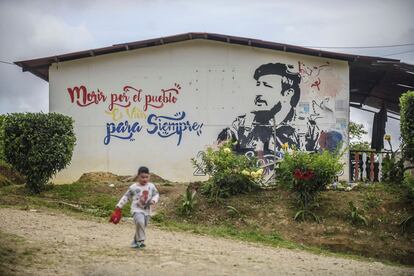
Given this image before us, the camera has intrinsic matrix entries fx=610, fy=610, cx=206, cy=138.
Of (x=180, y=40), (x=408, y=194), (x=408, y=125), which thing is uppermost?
(x=180, y=40)


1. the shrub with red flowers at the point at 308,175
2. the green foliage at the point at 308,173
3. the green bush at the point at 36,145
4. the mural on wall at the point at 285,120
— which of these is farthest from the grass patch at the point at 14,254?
the mural on wall at the point at 285,120

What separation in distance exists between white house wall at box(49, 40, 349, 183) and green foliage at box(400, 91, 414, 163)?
14.0ft

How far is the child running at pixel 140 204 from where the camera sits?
A: 388 inches

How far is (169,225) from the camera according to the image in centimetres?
1328

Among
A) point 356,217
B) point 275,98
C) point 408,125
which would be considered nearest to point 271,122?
point 275,98

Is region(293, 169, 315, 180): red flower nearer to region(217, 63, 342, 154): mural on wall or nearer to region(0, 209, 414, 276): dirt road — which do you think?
region(0, 209, 414, 276): dirt road

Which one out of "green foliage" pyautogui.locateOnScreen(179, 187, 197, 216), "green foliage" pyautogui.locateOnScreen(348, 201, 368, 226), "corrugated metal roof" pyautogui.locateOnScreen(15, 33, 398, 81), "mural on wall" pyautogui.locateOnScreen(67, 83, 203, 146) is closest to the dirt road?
"green foliage" pyautogui.locateOnScreen(179, 187, 197, 216)

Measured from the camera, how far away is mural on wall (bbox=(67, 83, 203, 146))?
62.9 ft

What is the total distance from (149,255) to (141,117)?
10.3 meters

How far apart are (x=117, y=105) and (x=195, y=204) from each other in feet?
Result: 20.3

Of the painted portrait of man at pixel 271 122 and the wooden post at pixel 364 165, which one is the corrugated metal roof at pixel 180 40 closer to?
the painted portrait of man at pixel 271 122

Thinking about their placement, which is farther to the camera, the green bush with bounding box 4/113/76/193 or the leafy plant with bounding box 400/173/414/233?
the green bush with bounding box 4/113/76/193

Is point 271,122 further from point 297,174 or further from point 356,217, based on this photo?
point 356,217

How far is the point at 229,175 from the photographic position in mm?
14711
